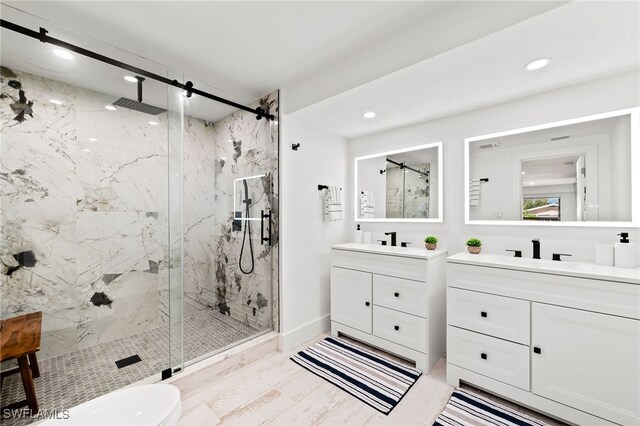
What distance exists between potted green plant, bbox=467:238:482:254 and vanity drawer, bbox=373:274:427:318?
520 mm

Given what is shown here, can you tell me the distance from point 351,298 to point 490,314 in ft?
3.91

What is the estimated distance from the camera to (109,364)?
2.10 m

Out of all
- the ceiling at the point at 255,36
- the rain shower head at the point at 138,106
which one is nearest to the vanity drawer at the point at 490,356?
the ceiling at the point at 255,36

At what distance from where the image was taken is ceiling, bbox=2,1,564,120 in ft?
5.00

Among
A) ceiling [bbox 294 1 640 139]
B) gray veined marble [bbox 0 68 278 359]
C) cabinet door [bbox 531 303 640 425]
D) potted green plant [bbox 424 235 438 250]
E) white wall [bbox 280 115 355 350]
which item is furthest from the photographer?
white wall [bbox 280 115 355 350]

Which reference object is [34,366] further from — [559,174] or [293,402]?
[559,174]

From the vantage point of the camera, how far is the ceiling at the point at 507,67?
1.29 m

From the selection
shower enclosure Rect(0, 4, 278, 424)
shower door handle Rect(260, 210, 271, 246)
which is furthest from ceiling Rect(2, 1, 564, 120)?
shower door handle Rect(260, 210, 271, 246)

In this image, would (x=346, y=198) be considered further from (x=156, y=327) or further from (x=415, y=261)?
(x=156, y=327)

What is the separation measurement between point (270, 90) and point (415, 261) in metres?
2.15

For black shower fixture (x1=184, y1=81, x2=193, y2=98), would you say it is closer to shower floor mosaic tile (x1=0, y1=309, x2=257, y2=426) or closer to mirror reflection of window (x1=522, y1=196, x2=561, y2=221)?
shower floor mosaic tile (x1=0, y1=309, x2=257, y2=426)

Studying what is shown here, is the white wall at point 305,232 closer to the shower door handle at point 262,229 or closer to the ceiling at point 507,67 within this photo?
the shower door handle at point 262,229

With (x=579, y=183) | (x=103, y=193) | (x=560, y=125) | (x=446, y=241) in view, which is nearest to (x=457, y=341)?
(x=446, y=241)

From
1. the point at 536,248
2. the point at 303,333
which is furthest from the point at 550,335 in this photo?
the point at 303,333
